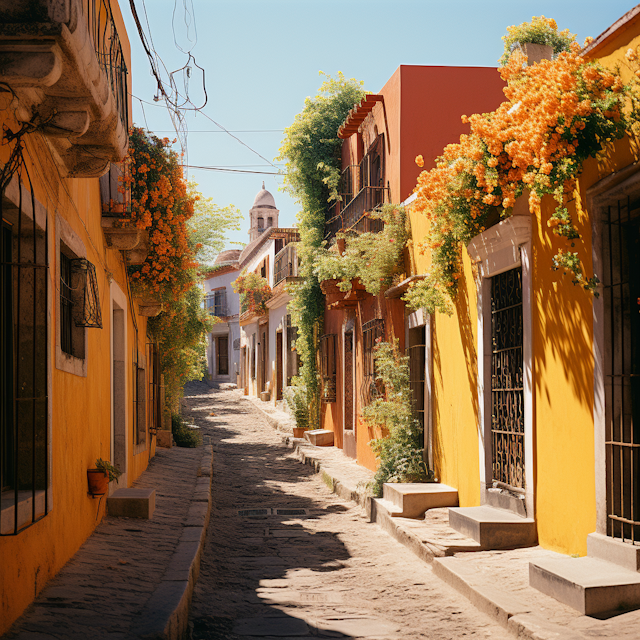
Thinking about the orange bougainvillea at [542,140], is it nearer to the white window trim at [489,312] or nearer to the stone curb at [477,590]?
the white window trim at [489,312]

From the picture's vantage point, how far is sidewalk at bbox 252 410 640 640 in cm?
442

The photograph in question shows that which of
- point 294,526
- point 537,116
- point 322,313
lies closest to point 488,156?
point 537,116

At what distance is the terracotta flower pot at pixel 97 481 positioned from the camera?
7.10 m

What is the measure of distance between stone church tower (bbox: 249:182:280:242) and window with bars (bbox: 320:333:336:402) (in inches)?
1283

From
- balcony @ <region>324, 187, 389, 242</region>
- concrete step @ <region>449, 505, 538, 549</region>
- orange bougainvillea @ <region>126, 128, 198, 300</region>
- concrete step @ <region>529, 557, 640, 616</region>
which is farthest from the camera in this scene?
balcony @ <region>324, 187, 389, 242</region>

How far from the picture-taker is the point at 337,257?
1323 cm

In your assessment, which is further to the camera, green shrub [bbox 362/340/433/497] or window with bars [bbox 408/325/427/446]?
window with bars [bbox 408/325/427/446]

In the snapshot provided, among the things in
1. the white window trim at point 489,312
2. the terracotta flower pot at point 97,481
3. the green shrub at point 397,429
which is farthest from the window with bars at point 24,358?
the green shrub at point 397,429

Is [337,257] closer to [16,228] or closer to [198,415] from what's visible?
[16,228]

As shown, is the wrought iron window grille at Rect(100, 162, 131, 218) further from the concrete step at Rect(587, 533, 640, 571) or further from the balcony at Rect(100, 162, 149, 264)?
the concrete step at Rect(587, 533, 640, 571)

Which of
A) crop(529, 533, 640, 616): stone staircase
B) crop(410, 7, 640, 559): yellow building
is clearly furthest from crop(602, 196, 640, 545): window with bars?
crop(529, 533, 640, 616): stone staircase

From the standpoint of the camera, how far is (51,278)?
5543 millimetres

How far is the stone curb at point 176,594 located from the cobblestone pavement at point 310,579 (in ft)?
0.62

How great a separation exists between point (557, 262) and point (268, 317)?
2348 centimetres
